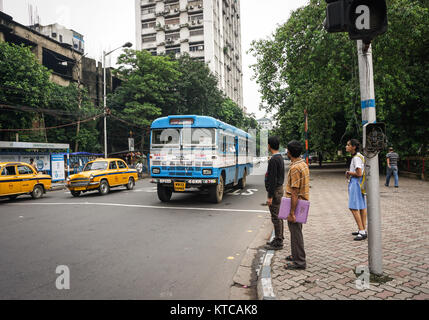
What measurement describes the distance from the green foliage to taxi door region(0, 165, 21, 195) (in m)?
13.7

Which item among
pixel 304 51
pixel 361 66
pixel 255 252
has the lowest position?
pixel 255 252

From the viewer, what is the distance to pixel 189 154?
10.0m

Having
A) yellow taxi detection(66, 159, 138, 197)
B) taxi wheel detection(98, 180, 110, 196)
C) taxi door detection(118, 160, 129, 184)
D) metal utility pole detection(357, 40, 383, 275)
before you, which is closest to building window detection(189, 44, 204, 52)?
yellow taxi detection(66, 159, 138, 197)

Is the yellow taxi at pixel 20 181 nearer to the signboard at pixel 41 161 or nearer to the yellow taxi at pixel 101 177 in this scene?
the yellow taxi at pixel 101 177

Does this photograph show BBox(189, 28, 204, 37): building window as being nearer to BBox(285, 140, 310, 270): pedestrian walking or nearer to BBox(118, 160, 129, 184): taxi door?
BBox(118, 160, 129, 184): taxi door

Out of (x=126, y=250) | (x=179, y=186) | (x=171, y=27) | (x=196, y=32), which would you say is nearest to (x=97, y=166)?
(x=179, y=186)

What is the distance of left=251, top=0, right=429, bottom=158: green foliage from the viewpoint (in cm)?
1312

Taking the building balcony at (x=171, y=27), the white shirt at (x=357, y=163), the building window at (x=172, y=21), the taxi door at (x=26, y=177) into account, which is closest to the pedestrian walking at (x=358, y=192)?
the white shirt at (x=357, y=163)

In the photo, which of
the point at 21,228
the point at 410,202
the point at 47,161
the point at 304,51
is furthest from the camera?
the point at 47,161

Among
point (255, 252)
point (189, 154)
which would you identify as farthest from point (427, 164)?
point (255, 252)

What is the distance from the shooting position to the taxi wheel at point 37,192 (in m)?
13.3
